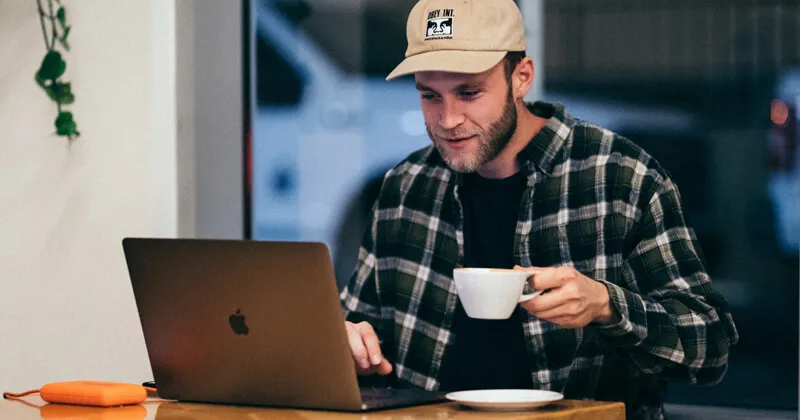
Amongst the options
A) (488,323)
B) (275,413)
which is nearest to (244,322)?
(275,413)

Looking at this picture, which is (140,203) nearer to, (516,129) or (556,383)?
(516,129)

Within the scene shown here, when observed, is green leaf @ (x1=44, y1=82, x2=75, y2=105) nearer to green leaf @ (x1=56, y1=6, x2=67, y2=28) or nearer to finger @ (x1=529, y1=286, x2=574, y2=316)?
green leaf @ (x1=56, y1=6, x2=67, y2=28)

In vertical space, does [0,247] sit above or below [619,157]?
below

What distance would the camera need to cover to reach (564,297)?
1.47m

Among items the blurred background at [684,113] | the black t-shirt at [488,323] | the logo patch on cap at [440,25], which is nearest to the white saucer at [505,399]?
the black t-shirt at [488,323]

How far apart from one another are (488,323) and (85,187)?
3.84 ft

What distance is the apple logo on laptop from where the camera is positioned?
55.9 inches

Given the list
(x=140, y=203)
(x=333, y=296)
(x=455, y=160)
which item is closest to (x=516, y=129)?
(x=455, y=160)

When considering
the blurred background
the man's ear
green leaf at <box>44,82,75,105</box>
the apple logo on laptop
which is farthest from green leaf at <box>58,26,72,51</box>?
the apple logo on laptop

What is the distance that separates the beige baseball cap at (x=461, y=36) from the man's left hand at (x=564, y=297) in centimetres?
54

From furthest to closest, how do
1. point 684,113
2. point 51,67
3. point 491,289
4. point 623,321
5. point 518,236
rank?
1. point 684,113
2. point 51,67
3. point 518,236
4. point 623,321
5. point 491,289

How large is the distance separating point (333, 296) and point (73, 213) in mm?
1455

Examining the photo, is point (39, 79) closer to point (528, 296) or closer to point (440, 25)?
point (440, 25)

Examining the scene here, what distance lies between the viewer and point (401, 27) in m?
2.96
